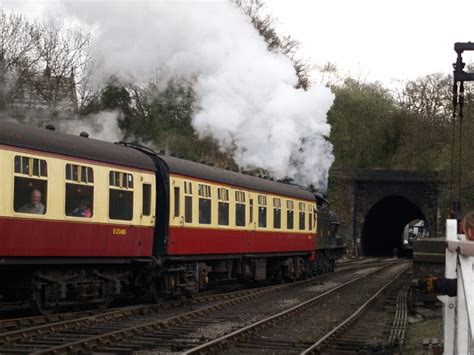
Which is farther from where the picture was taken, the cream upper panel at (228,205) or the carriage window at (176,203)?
the cream upper panel at (228,205)

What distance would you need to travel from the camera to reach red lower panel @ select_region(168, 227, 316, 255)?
16.4 m

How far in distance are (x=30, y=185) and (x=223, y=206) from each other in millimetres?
7335

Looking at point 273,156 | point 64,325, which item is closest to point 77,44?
point 273,156

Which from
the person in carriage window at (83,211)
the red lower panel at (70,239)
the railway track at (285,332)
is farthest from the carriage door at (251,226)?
the person in carriage window at (83,211)

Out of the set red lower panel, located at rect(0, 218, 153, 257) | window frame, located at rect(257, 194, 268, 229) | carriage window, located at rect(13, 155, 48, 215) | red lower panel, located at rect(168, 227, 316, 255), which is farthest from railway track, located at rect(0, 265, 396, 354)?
window frame, located at rect(257, 194, 268, 229)

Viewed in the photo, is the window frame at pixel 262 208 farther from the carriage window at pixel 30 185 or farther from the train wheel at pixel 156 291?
the carriage window at pixel 30 185

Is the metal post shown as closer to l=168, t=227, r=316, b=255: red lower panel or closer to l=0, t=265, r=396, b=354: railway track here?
l=0, t=265, r=396, b=354: railway track

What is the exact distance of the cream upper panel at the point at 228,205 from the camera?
16359 millimetres

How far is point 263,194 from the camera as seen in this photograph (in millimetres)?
21625

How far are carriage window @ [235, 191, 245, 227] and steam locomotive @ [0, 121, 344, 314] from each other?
24 millimetres

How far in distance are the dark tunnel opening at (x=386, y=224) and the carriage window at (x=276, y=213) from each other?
110 feet

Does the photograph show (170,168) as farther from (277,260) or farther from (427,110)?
(427,110)

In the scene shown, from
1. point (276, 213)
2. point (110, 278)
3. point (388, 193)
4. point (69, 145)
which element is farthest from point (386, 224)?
point (69, 145)

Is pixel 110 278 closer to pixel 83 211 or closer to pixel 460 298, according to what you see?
pixel 83 211
